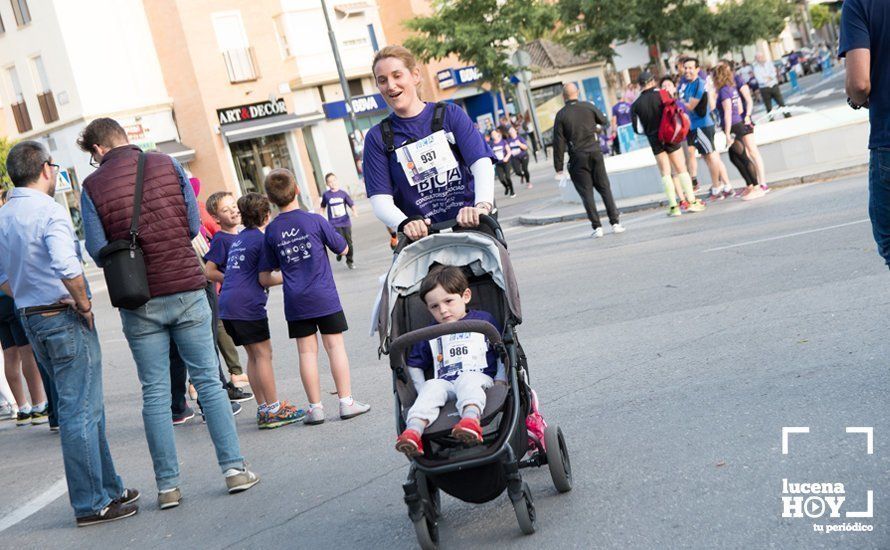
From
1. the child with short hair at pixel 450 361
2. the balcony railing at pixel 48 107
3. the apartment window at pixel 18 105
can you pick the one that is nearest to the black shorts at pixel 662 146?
the child with short hair at pixel 450 361

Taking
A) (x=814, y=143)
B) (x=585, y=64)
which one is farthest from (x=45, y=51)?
(x=814, y=143)

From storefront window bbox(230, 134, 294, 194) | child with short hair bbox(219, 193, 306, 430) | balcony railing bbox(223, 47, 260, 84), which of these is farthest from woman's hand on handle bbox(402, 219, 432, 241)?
balcony railing bbox(223, 47, 260, 84)

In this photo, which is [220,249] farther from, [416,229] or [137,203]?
[416,229]

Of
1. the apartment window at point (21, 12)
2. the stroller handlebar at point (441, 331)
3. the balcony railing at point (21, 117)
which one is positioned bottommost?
the stroller handlebar at point (441, 331)

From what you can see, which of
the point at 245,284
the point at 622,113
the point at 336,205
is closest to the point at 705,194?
the point at 336,205

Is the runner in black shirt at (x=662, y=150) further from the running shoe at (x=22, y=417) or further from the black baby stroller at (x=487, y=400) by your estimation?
the black baby stroller at (x=487, y=400)

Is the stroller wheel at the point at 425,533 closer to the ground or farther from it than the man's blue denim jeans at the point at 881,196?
closer to the ground

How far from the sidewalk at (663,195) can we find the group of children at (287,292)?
10264mm

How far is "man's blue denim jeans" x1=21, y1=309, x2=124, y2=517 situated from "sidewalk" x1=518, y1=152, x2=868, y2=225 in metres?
12.4

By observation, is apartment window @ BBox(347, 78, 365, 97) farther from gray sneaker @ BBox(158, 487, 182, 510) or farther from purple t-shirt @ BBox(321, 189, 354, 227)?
gray sneaker @ BBox(158, 487, 182, 510)

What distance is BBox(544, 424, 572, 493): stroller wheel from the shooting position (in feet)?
16.1

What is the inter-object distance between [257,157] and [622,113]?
22.2 meters

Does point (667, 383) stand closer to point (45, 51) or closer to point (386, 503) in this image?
point (386, 503)

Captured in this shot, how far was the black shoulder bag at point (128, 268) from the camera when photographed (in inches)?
241
